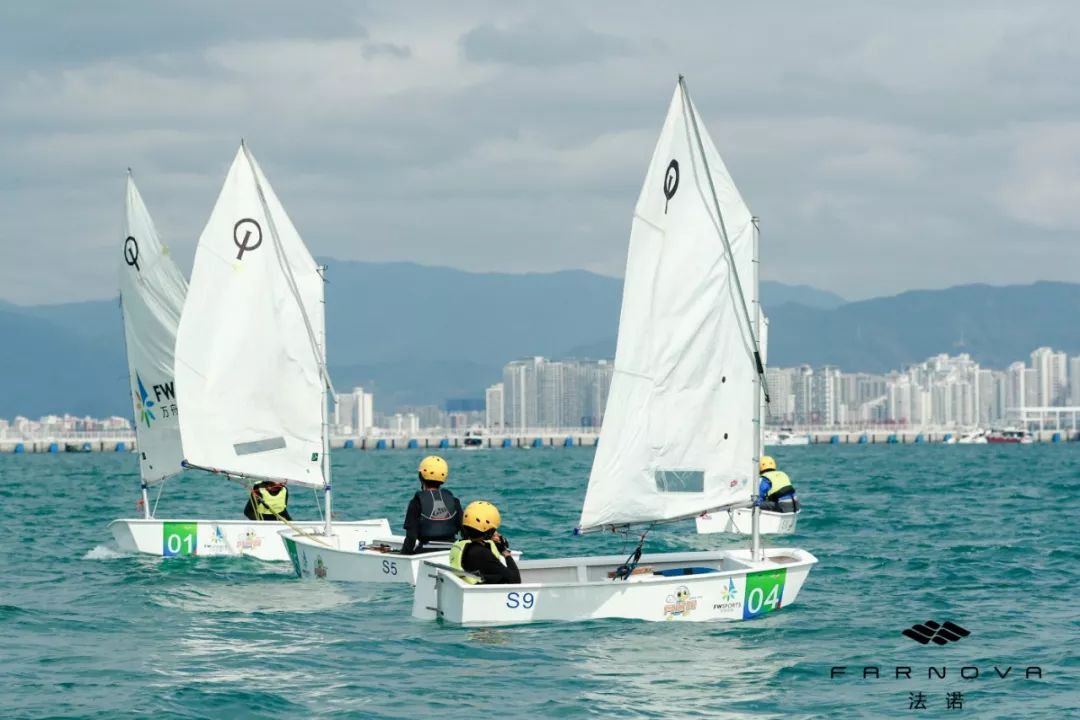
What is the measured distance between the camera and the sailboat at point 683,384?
71.8 ft

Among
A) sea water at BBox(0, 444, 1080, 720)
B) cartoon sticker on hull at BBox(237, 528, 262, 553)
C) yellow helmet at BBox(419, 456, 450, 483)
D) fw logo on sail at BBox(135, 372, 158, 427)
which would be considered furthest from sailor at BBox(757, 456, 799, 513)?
fw logo on sail at BBox(135, 372, 158, 427)

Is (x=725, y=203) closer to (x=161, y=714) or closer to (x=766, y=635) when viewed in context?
(x=766, y=635)

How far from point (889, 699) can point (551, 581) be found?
23.5 ft

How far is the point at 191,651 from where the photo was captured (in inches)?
773

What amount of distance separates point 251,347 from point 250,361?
26 centimetres

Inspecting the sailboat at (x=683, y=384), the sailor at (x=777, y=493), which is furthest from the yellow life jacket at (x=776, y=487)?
the sailboat at (x=683, y=384)

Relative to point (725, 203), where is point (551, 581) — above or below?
below

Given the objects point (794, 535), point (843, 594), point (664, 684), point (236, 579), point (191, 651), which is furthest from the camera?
point (794, 535)

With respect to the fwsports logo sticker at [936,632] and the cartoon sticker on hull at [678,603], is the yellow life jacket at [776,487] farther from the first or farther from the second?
the cartoon sticker on hull at [678,603]

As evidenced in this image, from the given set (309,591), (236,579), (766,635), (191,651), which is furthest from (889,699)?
(236,579)

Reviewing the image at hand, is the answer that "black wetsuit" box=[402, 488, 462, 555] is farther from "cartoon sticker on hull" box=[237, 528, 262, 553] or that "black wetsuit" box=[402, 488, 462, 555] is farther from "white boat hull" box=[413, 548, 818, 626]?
"cartoon sticker on hull" box=[237, 528, 262, 553]

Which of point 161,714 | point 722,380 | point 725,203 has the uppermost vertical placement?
point 725,203

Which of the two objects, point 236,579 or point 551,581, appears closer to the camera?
point 551,581

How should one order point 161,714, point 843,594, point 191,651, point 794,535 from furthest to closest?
point 794,535, point 843,594, point 191,651, point 161,714
